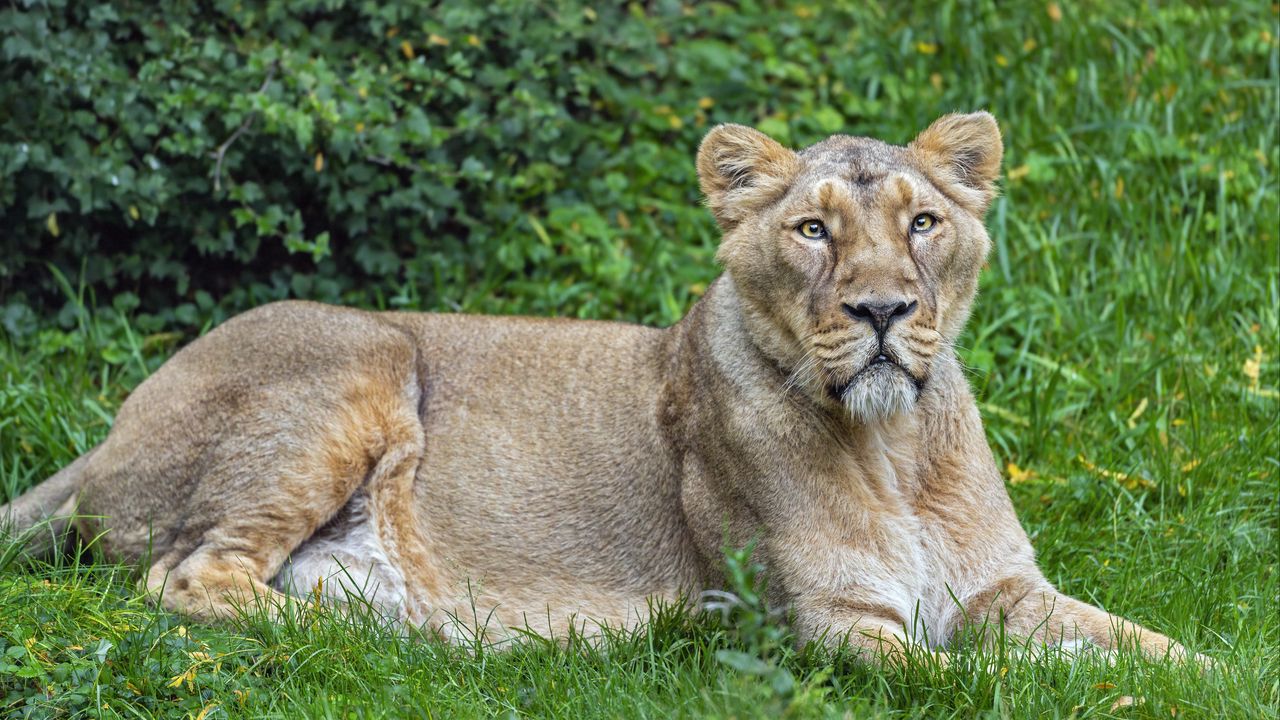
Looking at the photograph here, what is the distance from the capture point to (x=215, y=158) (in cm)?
670

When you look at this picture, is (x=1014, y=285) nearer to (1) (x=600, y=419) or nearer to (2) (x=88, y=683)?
(1) (x=600, y=419)

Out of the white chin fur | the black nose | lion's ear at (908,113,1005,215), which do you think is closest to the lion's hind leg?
the white chin fur

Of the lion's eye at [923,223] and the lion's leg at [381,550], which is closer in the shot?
the lion's eye at [923,223]

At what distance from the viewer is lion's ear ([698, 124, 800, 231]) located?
4.72 meters

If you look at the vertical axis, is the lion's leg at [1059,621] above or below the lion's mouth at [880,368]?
below

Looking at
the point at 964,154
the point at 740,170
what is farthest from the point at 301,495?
the point at 964,154

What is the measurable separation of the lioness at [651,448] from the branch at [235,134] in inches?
44.7

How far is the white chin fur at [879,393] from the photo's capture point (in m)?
4.20

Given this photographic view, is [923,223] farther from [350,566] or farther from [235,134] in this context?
[235,134]

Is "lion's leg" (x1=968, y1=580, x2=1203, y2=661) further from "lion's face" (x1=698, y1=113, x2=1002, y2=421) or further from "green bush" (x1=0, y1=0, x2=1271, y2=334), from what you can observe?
"green bush" (x1=0, y1=0, x2=1271, y2=334)

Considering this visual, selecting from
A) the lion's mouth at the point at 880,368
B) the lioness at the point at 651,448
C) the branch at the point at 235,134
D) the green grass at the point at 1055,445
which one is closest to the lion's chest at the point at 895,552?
the lioness at the point at 651,448

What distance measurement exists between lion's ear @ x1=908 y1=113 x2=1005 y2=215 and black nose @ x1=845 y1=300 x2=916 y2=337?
2.33 feet

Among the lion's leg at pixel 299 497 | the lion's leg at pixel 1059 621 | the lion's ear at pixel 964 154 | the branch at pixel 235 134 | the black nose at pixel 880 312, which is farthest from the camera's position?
the branch at pixel 235 134

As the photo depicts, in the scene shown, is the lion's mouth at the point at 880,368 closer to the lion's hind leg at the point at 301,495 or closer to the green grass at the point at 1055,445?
the green grass at the point at 1055,445
